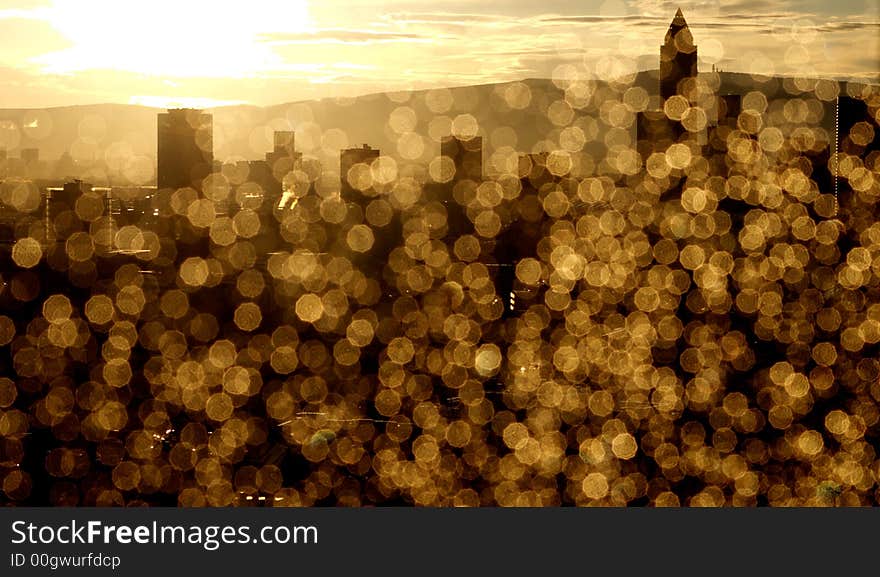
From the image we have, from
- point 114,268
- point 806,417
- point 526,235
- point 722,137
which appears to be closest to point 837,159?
point 722,137

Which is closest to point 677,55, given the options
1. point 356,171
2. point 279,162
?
point 356,171

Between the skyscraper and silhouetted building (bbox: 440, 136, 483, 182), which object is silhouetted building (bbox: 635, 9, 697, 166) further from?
the skyscraper

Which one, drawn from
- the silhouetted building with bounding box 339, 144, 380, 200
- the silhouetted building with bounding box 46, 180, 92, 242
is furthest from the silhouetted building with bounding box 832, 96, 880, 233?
the silhouetted building with bounding box 46, 180, 92, 242

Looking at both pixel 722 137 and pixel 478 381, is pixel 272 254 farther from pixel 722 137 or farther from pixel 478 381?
pixel 722 137

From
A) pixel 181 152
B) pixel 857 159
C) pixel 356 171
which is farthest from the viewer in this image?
pixel 356 171

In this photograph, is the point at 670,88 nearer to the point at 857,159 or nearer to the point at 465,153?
the point at 465,153
